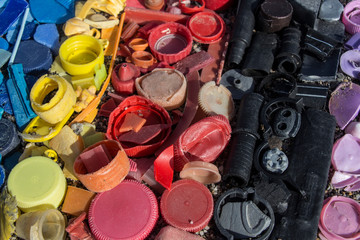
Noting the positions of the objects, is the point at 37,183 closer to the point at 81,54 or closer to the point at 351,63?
the point at 81,54

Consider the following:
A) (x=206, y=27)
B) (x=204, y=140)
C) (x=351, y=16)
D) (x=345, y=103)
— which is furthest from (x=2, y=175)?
(x=351, y=16)

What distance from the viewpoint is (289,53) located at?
3.95 m

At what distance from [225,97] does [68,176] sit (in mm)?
1645

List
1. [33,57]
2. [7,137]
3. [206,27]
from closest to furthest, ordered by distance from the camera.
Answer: [7,137] < [33,57] < [206,27]

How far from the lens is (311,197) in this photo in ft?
10.9

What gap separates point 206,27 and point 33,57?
6.10 ft

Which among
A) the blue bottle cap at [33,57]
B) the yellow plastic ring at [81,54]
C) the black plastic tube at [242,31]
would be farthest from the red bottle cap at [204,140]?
the blue bottle cap at [33,57]

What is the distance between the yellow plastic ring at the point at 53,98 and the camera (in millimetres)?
3553

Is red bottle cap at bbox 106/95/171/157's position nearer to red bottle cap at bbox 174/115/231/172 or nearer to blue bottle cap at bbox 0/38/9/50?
red bottle cap at bbox 174/115/231/172

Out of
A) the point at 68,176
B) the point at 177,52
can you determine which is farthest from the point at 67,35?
the point at 68,176

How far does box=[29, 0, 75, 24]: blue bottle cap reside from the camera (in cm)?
441

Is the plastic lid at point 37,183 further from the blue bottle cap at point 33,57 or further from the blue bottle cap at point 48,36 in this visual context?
the blue bottle cap at point 48,36

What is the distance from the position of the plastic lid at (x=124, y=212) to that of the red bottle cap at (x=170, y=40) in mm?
1472

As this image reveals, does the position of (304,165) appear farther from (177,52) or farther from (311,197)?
(177,52)
